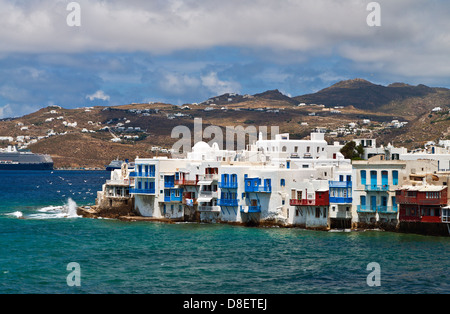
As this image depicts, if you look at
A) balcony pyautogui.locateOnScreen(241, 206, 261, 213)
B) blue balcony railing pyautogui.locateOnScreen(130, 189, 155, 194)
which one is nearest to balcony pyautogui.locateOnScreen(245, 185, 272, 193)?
balcony pyautogui.locateOnScreen(241, 206, 261, 213)

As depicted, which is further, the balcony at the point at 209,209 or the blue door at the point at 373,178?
the balcony at the point at 209,209

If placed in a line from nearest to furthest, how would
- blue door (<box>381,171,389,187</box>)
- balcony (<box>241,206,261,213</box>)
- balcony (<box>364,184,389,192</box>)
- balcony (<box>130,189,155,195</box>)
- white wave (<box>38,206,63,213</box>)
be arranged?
balcony (<box>364,184,389,192</box>) → blue door (<box>381,171,389,187</box>) → balcony (<box>241,206,261,213</box>) → balcony (<box>130,189,155,195</box>) → white wave (<box>38,206,63,213</box>)

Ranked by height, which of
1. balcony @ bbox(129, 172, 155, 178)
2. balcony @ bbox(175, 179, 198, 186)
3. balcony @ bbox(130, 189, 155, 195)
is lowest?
balcony @ bbox(130, 189, 155, 195)

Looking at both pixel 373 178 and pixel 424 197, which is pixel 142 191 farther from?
pixel 424 197

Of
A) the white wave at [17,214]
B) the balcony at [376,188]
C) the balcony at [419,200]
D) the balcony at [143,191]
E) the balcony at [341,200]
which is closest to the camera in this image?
the balcony at [419,200]

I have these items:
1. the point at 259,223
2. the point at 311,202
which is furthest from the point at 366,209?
the point at 259,223

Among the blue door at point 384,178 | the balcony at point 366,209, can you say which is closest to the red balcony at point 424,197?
the blue door at point 384,178

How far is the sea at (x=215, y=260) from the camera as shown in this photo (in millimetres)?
37281

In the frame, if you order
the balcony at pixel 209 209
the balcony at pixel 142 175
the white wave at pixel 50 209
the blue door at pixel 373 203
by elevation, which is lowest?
the white wave at pixel 50 209

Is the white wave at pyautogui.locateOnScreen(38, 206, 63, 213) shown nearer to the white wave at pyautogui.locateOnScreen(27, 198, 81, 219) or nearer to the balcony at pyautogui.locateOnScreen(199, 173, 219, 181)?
the white wave at pyautogui.locateOnScreen(27, 198, 81, 219)

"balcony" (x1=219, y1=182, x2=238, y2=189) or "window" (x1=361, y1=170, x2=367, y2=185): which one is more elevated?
"window" (x1=361, y1=170, x2=367, y2=185)

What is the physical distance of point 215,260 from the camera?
4466 cm

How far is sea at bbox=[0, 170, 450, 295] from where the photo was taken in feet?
122

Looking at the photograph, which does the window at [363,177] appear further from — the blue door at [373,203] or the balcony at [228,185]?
the balcony at [228,185]
